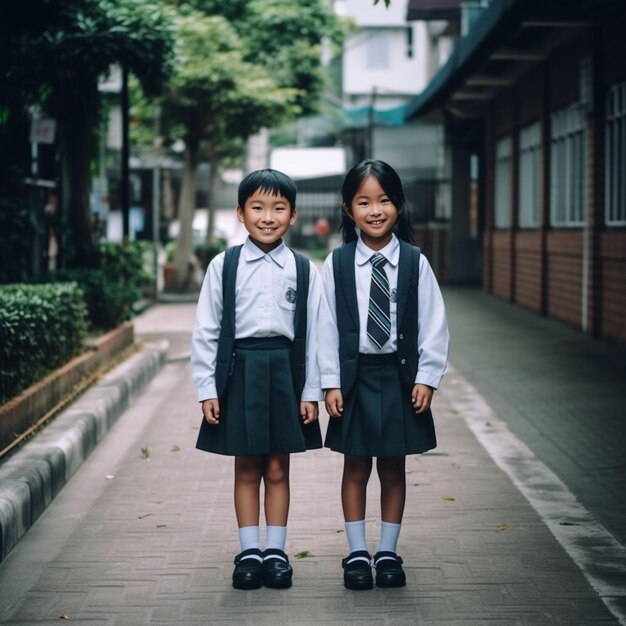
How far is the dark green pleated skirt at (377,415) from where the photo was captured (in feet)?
16.5

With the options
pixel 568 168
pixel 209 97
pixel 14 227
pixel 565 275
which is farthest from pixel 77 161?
pixel 209 97

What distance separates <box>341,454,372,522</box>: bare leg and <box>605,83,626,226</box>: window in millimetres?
9997

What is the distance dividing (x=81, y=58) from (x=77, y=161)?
1.97 m

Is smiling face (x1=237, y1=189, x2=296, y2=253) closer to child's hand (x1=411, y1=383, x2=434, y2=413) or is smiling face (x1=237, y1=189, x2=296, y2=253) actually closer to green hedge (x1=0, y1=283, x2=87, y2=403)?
child's hand (x1=411, y1=383, x2=434, y2=413)

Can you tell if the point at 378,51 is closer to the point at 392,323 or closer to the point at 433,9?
the point at 433,9

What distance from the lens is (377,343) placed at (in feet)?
16.5

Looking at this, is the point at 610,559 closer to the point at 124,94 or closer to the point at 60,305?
the point at 60,305

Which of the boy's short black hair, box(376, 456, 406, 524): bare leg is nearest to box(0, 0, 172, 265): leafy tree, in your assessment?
the boy's short black hair

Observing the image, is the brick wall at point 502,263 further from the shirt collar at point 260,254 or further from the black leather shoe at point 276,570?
the black leather shoe at point 276,570

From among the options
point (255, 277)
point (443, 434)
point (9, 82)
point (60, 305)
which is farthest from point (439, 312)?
point (9, 82)

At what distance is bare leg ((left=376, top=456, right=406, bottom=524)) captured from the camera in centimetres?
519

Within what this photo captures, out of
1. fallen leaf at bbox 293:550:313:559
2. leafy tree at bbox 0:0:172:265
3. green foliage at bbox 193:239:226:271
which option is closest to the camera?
fallen leaf at bbox 293:550:313:559

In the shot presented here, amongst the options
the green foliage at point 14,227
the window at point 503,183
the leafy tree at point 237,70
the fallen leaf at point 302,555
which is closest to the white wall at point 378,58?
the leafy tree at point 237,70

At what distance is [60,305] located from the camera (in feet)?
30.9
